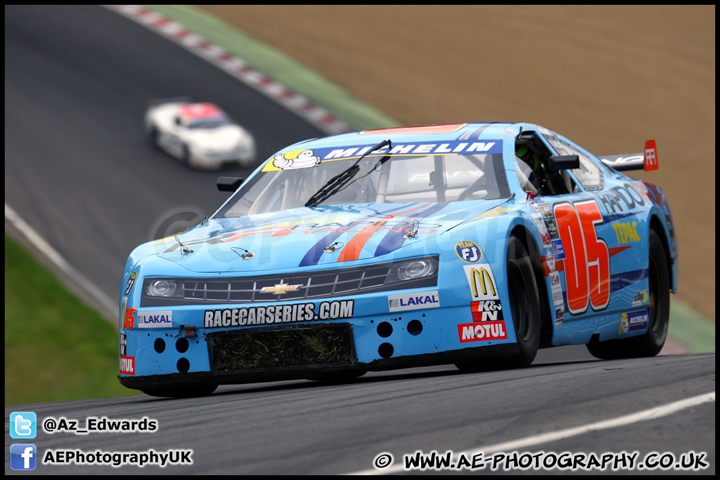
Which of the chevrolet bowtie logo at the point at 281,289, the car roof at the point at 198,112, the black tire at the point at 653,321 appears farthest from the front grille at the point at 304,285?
the car roof at the point at 198,112

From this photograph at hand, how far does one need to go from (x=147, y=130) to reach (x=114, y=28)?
5860mm

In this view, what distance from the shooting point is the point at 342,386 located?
207 inches

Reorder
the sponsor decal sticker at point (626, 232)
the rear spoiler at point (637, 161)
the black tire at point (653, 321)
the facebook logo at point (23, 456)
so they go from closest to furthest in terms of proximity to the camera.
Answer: the facebook logo at point (23, 456) → the sponsor decal sticker at point (626, 232) → the black tire at point (653, 321) → the rear spoiler at point (637, 161)

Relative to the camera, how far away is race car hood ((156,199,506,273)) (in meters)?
5.18

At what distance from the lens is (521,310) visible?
5379 millimetres

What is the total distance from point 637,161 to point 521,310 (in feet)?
10.2

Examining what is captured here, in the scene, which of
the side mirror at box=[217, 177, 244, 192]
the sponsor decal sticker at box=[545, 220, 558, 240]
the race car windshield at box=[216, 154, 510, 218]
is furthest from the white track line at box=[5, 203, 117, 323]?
the sponsor decal sticker at box=[545, 220, 558, 240]

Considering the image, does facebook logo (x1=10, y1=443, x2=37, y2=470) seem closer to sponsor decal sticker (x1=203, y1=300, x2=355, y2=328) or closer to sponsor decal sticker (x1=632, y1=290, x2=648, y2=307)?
sponsor decal sticker (x1=203, y1=300, x2=355, y2=328)

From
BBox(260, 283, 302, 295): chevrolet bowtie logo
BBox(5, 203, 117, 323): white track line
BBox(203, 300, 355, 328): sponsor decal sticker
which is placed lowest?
BBox(5, 203, 117, 323): white track line

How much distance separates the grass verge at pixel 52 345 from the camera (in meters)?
11.3

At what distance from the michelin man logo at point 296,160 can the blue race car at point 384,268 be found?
0.01m

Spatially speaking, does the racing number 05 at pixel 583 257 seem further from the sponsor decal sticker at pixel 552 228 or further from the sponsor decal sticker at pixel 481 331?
the sponsor decal sticker at pixel 481 331

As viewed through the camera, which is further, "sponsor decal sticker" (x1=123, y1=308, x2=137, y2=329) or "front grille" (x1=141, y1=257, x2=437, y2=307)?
"sponsor decal sticker" (x1=123, y1=308, x2=137, y2=329)

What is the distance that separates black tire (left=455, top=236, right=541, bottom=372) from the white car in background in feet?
49.1
